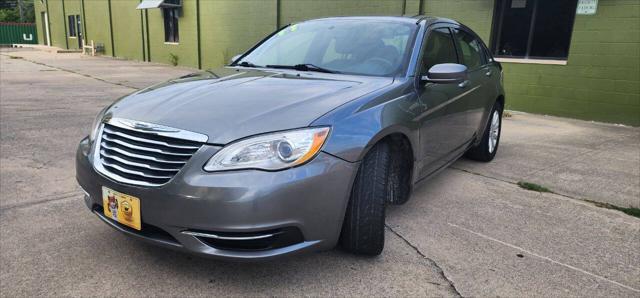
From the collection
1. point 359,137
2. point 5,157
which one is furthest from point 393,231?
point 5,157

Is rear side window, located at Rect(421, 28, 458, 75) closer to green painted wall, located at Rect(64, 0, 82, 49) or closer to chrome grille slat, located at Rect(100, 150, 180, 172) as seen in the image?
chrome grille slat, located at Rect(100, 150, 180, 172)

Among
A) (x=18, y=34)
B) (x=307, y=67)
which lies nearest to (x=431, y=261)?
(x=307, y=67)

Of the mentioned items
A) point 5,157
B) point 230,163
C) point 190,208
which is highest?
point 230,163

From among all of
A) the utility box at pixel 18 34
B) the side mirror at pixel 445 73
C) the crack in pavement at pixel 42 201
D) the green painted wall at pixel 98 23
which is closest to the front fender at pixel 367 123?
the side mirror at pixel 445 73

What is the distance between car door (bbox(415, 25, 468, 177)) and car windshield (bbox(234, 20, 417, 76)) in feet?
0.69

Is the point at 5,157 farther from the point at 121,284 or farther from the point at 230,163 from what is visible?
the point at 230,163

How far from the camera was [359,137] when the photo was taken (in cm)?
254

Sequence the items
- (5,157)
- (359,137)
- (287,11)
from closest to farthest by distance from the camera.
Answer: (359,137), (5,157), (287,11)

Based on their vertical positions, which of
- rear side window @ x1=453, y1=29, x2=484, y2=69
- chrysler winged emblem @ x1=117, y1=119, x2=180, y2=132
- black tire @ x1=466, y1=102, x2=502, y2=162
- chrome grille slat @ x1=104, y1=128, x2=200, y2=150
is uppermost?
rear side window @ x1=453, y1=29, x2=484, y2=69

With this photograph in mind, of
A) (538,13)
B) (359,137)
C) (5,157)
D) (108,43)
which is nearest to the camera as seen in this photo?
(359,137)

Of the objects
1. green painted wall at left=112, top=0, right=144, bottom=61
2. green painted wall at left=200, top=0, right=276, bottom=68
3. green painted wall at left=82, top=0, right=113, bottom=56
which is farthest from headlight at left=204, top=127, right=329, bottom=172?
green painted wall at left=82, top=0, right=113, bottom=56

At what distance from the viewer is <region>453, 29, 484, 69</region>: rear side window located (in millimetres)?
4452

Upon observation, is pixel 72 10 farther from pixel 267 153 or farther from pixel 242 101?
pixel 267 153

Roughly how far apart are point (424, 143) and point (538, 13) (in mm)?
6893
